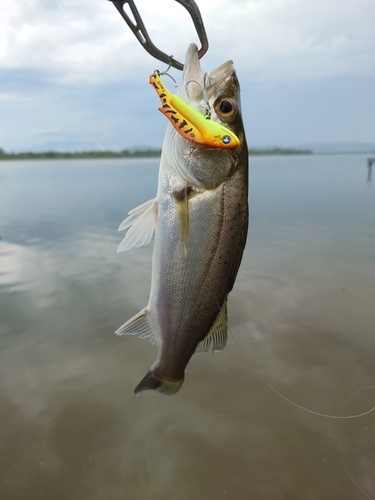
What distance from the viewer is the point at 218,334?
226 cm

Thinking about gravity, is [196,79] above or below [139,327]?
above

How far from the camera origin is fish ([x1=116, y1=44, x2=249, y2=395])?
2.05 meters

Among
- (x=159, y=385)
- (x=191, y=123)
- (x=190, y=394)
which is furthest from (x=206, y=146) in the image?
(x=190, y=394)

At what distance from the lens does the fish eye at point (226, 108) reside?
6.73ft

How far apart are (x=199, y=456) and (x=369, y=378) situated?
2.22 metres

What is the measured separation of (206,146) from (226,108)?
0.84ft

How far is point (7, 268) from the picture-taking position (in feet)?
26.5

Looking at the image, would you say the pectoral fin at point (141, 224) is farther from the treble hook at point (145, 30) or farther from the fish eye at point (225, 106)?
the treble hook at point (145, 30)

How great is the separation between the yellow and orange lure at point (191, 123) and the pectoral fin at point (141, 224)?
0.50 meters

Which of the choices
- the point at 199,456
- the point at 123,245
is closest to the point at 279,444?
the point at 199,456

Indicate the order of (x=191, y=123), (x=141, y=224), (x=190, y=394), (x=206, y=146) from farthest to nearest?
1. (x=190, y=394)
2. (x=141, y=224)
3. (x=206, y=146)
4. (x=191, y=123)

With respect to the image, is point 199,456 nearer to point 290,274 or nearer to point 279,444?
point 279,444

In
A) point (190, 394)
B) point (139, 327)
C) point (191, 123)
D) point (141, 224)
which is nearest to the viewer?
point (191, 123)

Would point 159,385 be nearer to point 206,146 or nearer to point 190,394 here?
point 206,146
